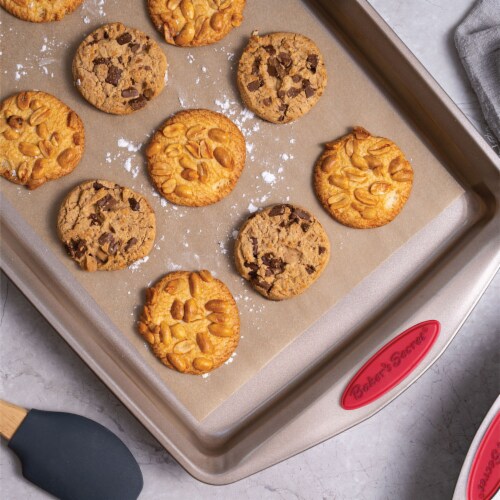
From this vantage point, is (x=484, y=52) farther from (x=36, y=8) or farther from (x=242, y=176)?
(x=36, y=8)

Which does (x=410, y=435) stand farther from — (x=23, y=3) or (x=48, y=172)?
(x=23, y=3)

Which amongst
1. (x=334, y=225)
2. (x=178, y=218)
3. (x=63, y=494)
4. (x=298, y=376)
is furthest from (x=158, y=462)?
(x=334, y=225)

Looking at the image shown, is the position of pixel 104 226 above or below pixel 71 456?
above

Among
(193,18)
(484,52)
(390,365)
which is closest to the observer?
(390,365)

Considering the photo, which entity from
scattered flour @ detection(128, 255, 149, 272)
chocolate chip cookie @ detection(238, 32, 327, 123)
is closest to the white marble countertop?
chocolate chip cookie @ detection(238, 32, 327, 123)

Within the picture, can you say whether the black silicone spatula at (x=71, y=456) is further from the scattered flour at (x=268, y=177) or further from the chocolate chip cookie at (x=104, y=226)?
the scattered flour at (x=268, y=177)

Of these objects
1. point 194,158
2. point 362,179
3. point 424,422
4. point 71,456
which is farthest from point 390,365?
point 71,456
